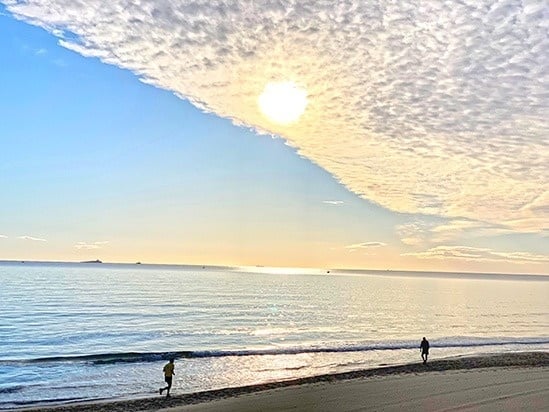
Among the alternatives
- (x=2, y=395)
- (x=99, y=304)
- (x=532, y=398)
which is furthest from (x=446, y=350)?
(x=99, y=304)

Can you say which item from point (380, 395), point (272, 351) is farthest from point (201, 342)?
point (380, 395)

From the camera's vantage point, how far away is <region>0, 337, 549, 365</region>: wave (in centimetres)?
3584

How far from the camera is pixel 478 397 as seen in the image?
22719 mm

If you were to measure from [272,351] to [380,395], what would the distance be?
18409 mm

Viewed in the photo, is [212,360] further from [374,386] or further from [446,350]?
[446,350]

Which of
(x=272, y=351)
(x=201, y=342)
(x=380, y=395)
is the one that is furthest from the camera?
(x=201, y=342)

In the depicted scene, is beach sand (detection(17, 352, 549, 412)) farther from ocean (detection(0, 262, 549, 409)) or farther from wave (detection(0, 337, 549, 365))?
wave (detection(0, 337, 549, 365))

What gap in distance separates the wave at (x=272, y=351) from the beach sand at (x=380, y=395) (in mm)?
11501

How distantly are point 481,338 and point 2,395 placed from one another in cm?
4358

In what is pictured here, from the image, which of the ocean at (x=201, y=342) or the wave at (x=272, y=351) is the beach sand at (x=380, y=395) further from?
the wave at (x=272, y=351)

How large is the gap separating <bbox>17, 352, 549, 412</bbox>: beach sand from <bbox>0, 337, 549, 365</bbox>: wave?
11.5 m

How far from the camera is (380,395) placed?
77.0ft

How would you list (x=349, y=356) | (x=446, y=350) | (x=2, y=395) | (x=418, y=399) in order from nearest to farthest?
(x=418, y=399), (x=2, y=395), (x=349, y=356), (x=446, y=350)

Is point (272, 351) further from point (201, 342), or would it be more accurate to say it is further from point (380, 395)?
point (380, 395)
